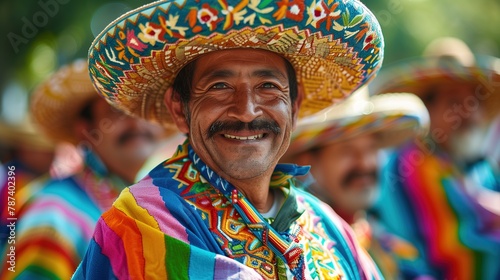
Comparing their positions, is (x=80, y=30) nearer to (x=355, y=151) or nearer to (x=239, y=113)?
(x=355, y=151)

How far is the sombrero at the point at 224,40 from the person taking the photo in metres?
2.59

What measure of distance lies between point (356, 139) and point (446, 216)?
4.43 feet

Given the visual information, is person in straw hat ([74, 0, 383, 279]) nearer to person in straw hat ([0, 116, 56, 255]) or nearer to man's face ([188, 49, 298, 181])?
man's face ([188, 49, 298, 181])

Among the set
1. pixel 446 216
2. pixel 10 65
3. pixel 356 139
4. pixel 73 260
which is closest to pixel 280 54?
pixel 73 260

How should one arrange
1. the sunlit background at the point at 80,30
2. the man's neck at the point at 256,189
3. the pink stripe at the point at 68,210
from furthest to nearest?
the sunlit background at the point at 80,30 < the pink stripe at the point at 68,210 < the man's neck at the point at 256,189

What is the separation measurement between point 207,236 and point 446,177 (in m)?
4.31

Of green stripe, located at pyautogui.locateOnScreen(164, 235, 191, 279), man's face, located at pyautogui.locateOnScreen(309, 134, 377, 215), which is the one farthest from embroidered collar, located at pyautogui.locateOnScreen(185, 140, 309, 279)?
man's face, located at pyautogui.locateOnScreen(309, 134, 377, 215)

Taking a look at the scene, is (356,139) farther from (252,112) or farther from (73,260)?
(252,112)

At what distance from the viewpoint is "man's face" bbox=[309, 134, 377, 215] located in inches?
222

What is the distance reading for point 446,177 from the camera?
6.59 m

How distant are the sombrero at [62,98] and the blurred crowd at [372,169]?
11 millimetres

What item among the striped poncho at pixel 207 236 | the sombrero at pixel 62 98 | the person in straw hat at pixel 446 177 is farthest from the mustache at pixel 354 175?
the striped poncho at pixel 207 236

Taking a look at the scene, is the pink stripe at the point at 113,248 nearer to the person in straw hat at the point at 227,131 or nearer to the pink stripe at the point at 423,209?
the person in straw hat at the point at 227,131

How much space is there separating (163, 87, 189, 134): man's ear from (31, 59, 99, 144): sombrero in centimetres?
238
